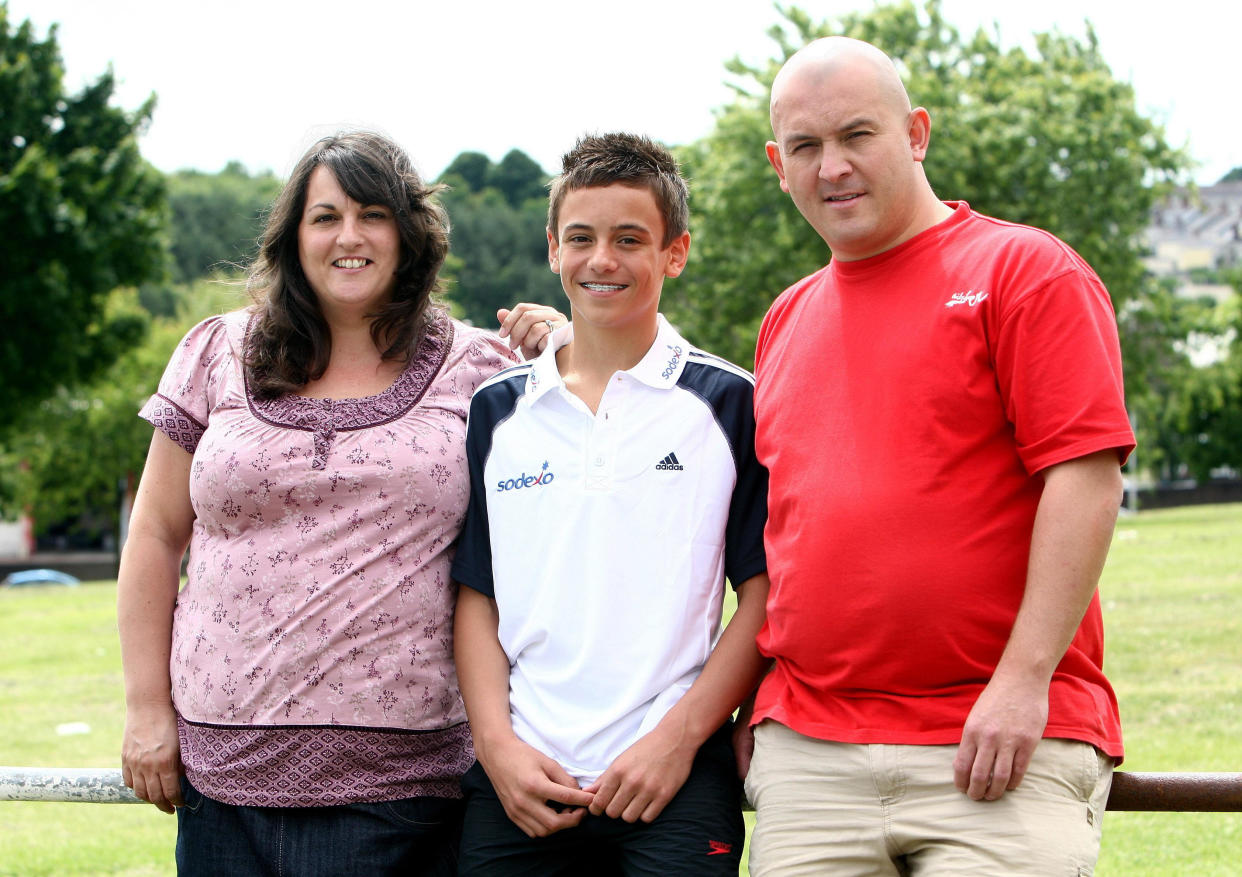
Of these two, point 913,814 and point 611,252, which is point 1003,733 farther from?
point 611,252

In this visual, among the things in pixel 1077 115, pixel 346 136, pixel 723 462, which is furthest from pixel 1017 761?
pixel 1077 115

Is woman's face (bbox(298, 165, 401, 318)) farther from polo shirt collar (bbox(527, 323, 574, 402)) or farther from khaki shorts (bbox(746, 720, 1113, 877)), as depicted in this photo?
khaki shorts (bbox(746, 720, 1113, 877))

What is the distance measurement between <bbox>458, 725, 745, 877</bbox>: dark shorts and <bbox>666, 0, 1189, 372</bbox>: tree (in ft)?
82.0

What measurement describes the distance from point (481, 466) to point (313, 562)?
19.3 inches

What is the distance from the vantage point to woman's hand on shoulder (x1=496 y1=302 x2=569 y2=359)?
373cm

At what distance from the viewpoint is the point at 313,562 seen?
3229 mm

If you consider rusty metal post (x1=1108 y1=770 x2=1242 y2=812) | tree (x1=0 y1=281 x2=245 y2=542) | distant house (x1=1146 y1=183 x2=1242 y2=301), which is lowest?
tree (x1=0 y1=281 x2=245 y2=542)

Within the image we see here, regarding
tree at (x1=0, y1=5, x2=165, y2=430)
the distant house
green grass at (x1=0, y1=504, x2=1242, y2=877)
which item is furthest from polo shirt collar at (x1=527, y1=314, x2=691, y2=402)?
the distant house

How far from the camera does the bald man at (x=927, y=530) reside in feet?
8.72

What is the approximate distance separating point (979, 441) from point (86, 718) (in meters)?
11.4

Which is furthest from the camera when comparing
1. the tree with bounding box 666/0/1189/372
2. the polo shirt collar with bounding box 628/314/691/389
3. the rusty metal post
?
the tree with bounding box 666/0/1189/372

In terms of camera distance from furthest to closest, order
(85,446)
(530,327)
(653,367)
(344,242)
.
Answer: (85,446) < (530,327) < (344,242) < (653,367)

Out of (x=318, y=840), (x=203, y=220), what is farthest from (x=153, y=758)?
(x=203, y=220)

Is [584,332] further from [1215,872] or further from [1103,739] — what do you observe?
[1215,872]
